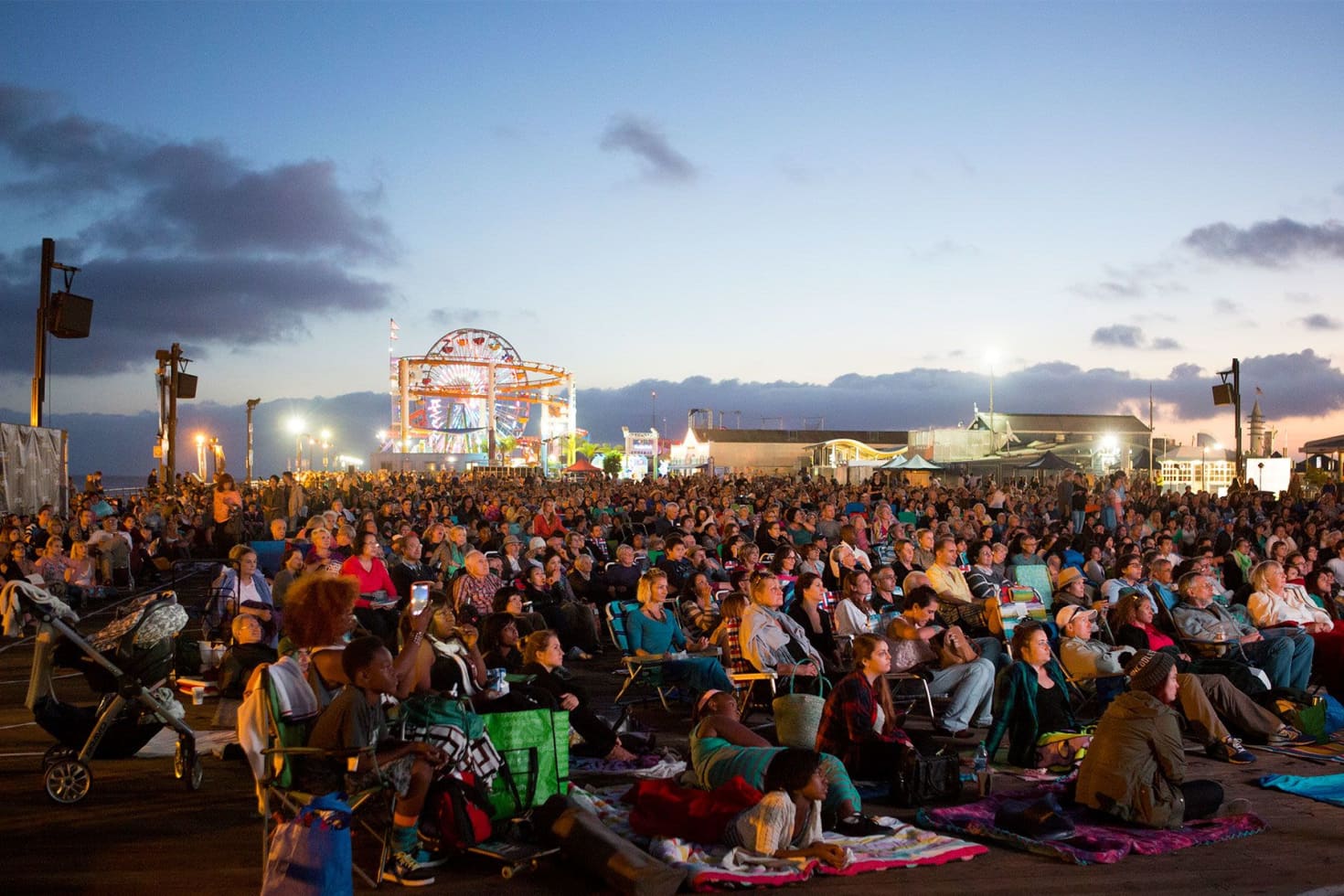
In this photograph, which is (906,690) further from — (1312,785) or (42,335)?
(42,335)

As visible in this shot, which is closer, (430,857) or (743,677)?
(430,857)

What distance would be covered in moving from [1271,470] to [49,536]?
29773 mm

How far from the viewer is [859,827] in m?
5.17

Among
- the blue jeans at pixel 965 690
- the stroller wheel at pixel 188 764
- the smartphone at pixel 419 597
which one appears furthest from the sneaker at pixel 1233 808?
the stroller wheel at pixel 188 764

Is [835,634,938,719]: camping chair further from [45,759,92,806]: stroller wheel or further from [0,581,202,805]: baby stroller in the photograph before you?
[45,759,92,806]: stroller wheel

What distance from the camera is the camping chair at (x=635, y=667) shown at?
794cm

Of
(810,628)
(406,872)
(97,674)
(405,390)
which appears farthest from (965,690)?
(405,390)

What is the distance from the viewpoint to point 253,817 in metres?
5.38

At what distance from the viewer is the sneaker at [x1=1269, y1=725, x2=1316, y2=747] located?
7055mm

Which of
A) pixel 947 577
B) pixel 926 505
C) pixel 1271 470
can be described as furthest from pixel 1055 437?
pixel 947 577

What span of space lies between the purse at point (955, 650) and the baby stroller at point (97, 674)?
16.1ft

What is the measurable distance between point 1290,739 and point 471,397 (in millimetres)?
88102

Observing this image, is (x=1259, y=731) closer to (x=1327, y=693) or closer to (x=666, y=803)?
(x=1327, y=693)

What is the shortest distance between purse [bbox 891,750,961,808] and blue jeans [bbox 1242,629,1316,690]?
3.69 m
